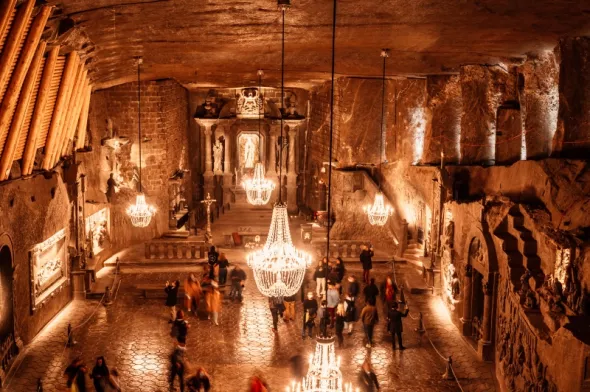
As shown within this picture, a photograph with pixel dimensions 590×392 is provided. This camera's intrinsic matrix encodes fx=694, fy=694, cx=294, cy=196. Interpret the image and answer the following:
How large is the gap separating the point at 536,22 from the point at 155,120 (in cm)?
1260

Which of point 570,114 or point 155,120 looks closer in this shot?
point 570,114

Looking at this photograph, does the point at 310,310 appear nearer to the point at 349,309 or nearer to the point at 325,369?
the point at 349,309

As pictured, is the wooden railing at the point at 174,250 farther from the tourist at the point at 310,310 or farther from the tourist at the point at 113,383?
the tourist at the point at 113,383

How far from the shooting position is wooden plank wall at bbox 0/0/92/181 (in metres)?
9.65

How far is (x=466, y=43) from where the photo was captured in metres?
13.2

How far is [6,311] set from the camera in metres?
12.4

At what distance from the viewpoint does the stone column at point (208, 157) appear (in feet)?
82.8

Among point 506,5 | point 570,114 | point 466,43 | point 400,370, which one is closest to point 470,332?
point 400,370

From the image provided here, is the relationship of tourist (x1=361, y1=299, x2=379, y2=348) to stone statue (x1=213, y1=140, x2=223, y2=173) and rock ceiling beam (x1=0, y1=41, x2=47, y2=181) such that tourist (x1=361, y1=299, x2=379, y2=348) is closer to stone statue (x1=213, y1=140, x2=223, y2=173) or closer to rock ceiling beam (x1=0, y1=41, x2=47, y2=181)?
rock ceiling beam (x1=0, y1=41, x2=47, y2=181)

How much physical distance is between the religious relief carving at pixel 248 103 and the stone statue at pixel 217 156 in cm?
131

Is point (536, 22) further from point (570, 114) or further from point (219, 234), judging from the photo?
point (219, 234)

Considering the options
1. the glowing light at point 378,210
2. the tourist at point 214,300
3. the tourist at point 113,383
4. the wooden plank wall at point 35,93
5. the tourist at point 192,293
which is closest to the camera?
the wooden plank wall at point 35,93

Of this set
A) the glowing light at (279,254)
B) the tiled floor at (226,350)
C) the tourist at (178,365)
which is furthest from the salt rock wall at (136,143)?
the glowing light at (279,254)

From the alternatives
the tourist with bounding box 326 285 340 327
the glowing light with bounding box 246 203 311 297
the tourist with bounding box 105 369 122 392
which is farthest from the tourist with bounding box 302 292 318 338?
the tourist with bounding box 105 369 122 392
